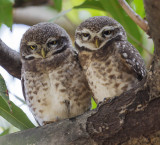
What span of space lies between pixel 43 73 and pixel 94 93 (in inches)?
19.4

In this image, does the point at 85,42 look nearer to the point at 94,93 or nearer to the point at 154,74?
the point at 94,93

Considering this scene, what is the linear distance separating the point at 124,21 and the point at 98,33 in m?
0.32

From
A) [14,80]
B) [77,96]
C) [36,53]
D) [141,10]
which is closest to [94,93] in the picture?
[77,96]

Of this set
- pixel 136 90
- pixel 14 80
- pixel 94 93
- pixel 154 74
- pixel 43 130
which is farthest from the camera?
pixel 14 80

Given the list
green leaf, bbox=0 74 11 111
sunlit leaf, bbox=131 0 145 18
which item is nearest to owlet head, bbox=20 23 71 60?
sunlit leaf, bbox=131 0 145 18

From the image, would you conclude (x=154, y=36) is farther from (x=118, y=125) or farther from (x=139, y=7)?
(x=139, y=7)

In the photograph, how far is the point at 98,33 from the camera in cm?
288

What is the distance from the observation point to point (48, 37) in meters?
2.99

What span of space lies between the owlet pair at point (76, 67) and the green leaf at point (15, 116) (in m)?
0.27

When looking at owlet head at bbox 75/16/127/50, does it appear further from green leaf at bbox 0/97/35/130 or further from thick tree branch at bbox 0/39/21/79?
green leaf at bbox 0/97/35/130

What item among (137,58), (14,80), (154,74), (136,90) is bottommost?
(14,80)

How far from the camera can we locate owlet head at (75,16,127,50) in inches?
112

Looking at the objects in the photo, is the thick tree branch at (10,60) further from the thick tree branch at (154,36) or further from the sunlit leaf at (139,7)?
the thick tree branch at (154,36)

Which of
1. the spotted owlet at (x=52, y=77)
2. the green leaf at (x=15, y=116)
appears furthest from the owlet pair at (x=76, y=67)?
the green leaf at (x=15, y=116)
